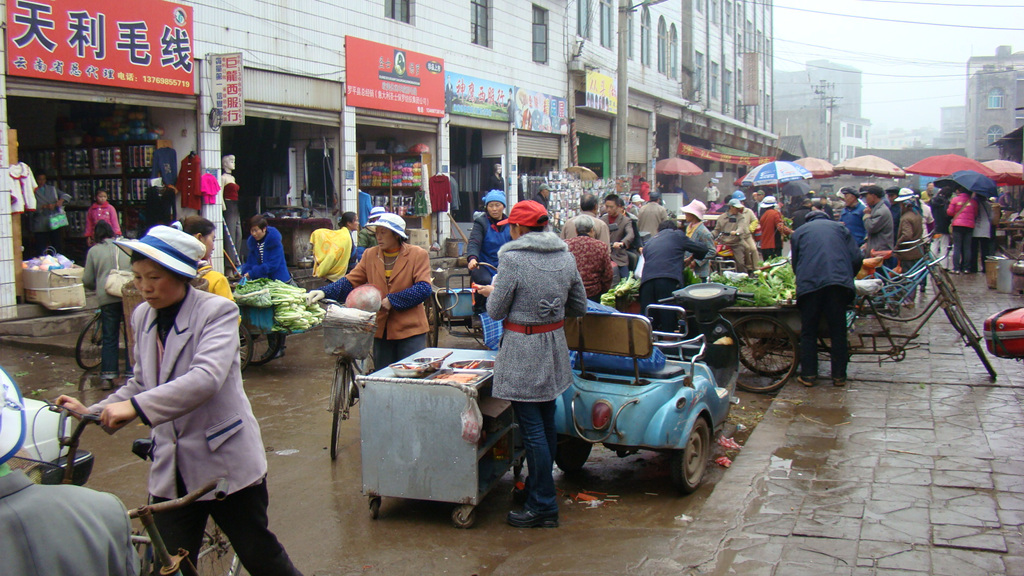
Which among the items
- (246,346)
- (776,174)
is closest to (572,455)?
(246,346)

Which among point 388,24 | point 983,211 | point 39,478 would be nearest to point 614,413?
point 39,478

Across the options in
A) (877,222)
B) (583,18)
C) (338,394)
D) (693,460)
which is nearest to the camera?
(693,460)

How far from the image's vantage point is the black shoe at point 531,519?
4695 millimetres

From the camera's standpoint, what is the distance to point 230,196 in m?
12.7

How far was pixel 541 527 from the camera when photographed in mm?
4730

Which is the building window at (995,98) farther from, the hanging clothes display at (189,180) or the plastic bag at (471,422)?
the plastic bag at (471,422)

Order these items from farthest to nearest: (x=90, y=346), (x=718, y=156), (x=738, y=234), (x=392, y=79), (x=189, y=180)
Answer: (x=718, y=156) → (x=392, y=79) → (x=738, y=234) → (x=189, y=180) → (x=90, y=346)

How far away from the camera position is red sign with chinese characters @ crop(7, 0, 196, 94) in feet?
31.3

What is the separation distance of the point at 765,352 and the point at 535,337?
440 cm

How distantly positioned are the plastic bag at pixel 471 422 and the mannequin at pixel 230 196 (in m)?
9.37

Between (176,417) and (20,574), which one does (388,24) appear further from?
(20,574)

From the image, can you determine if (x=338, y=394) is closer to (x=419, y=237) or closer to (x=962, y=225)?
(x=419, y=237)

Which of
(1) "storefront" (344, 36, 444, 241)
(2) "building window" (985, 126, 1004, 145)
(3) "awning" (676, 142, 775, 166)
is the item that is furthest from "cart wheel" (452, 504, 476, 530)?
(2) "building window" (985, 126, 1004, 145)

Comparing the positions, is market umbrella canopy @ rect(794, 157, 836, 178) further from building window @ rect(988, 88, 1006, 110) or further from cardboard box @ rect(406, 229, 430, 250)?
building window @ rect(988, 88, 1006, 110)
